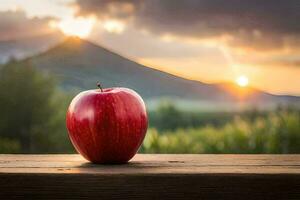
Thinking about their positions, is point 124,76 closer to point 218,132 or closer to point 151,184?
point 218,132

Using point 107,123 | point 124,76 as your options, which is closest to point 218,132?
point 124,76

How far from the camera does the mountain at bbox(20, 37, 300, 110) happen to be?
13.1ft

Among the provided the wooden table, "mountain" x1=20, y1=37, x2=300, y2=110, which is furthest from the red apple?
"mountain" x1=20, y1=37, x2=300, y2=110

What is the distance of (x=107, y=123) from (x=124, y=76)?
8.22ft

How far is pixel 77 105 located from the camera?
1.44m

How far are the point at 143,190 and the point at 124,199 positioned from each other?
0.04 m

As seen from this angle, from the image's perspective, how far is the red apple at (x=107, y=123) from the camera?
1.42 meters

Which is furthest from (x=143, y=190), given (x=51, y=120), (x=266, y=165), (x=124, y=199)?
(x=51, y=120)

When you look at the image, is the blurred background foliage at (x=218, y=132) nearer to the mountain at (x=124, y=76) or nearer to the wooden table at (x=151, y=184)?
the mountain at (x=124, y=76)

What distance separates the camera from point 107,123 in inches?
55.6

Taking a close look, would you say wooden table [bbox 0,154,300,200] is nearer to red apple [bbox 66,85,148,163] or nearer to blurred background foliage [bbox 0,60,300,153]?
red apple [bbox 66,85,148,163]

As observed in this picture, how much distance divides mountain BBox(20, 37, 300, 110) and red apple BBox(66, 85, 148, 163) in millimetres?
2281

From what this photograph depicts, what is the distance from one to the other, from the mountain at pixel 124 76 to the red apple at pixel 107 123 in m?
2.28

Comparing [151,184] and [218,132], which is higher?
[151,184]
